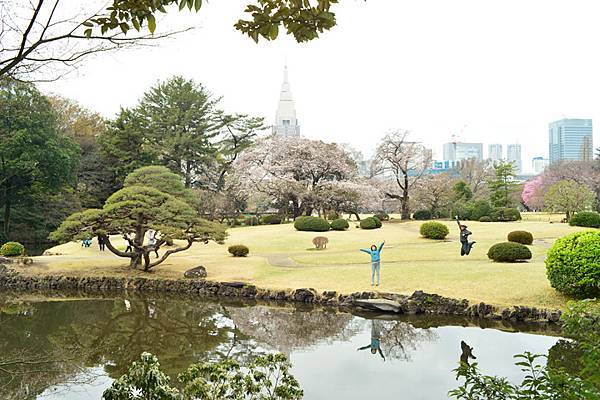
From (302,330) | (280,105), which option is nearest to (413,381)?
(302,330)

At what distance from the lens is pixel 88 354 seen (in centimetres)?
914

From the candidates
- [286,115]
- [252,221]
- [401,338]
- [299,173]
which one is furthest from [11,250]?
[286,115]

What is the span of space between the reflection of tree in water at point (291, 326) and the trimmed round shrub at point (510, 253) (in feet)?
23.3

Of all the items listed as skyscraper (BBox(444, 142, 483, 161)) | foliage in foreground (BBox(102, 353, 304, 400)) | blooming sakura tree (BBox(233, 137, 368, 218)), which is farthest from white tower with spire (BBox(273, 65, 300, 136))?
skyscraper (BBox(444, 142, 483, 161))

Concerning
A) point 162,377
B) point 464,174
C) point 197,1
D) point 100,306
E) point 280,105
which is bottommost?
point 100,306

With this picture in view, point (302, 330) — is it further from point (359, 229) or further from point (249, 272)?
point (359, 229)

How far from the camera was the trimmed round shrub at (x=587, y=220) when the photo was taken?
85.4 feet

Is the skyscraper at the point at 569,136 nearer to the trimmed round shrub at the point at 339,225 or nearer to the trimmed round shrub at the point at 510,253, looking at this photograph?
the trimmed round shrub at the point at 339,225

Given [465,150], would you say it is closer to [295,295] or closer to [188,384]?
[295,295]

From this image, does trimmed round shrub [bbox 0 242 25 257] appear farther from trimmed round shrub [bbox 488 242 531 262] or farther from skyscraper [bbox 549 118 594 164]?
skyscraper [bbox 549 118 594 164]

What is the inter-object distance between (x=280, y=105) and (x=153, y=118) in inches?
1143

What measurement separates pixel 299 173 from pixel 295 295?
22097mm

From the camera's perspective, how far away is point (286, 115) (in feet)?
218

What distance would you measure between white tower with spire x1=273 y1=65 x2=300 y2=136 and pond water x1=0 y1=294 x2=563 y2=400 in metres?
49.4
